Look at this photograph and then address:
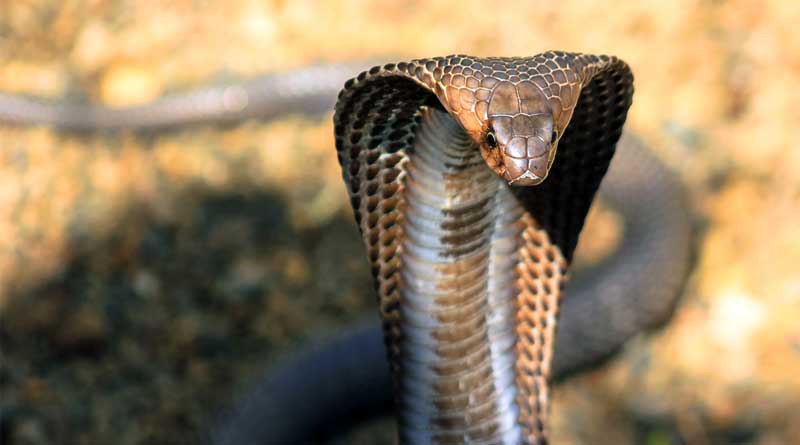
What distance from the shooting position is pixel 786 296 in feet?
13.8

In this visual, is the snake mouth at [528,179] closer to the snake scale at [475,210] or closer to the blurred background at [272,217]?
the snake scale at [475,210]

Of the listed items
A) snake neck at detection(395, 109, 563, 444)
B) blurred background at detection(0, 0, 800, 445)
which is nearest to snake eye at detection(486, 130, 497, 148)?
snake neck at detection(395, 109, 563, 444)

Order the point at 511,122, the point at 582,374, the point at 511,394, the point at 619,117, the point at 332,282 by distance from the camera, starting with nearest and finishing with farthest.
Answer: the point at 511,122, the point at 619,117, the point at 511,394, the point at 582,374, the point at 332,282

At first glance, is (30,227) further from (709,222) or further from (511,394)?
(709,222)

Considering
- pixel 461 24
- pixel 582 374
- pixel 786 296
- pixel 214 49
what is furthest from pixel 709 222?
pixel 214 49

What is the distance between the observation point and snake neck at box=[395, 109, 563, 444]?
207cm

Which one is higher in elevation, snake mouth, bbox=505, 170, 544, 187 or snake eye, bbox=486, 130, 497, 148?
snake eye, bbox=486, 130, 497, 148

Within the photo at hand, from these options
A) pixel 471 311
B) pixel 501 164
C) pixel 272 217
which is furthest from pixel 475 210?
pixel 272 217

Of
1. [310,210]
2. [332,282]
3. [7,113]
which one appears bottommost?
[332,282]

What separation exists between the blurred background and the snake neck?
1612 millimetres

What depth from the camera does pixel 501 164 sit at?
67.7 inches

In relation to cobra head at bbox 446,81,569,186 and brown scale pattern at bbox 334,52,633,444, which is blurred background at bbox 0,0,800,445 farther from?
cobra head at bbox 446,81,569,186

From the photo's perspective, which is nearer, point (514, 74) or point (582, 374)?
point (514, 74)

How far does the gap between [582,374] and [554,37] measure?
1.97 m
